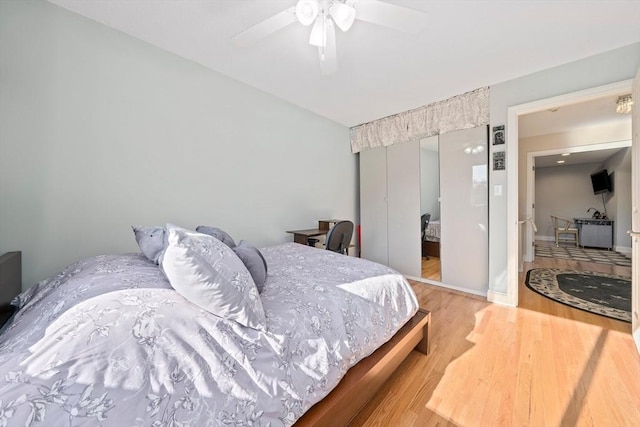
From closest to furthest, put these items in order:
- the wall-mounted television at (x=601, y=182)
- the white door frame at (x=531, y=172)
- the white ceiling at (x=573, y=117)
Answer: the white ceiling at (x=573, y=117) → the white door frame at (x=531, y=172) → the wall-mounted television at (x=601, y=182)

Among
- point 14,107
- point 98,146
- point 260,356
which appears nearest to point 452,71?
point 260,356

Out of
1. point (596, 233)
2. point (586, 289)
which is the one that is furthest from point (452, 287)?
point (596, 233)

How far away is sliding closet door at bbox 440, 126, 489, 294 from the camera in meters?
2.90

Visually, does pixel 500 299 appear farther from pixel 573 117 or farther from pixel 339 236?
pixel 573 117

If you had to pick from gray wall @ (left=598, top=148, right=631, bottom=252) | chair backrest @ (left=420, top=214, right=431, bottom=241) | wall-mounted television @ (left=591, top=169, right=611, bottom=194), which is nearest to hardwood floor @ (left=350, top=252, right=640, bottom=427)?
chair backrest @ (left=420, top=214, right=431, bottom=241)

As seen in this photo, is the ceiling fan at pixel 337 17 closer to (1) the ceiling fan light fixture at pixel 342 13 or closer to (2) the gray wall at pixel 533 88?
(1) the ceiling fan light fixture at pixel 342 13

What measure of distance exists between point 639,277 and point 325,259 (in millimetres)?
2395

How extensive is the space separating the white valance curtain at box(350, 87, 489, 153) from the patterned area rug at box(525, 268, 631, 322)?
7.26 ft

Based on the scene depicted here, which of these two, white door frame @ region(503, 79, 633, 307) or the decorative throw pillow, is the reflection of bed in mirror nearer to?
white door frame @ region(503, 79, 633, 307)

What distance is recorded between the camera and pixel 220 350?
32.6 inches

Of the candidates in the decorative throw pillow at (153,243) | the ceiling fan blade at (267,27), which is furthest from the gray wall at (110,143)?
the ceiling fan blade at (267,27)

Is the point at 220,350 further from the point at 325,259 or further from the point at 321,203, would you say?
the point at 321,203

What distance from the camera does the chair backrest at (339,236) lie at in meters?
2.59

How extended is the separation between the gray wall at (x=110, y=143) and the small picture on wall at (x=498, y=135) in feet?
8.42
